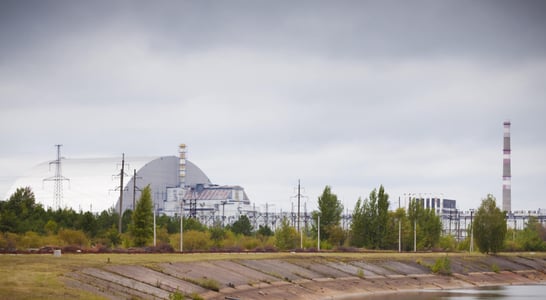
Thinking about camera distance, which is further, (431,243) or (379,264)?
(431,243)

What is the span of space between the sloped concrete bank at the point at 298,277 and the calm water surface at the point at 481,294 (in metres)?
2.46

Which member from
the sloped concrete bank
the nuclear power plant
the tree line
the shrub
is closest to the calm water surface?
the sloped concrete bank

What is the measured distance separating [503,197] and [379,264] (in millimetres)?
114924

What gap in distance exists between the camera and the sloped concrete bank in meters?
43.5

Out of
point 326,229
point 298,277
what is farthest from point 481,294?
→ point 326,229

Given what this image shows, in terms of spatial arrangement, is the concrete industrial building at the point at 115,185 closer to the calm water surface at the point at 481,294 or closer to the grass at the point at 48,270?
the calm water surface at the point at 481,294

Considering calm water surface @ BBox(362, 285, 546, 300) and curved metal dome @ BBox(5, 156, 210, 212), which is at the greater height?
curved metal dome @ BBox(5, 156, 210, 212)

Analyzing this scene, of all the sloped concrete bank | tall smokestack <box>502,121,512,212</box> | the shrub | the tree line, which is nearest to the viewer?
the sloped concrete bank

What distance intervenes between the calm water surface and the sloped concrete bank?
2463mm

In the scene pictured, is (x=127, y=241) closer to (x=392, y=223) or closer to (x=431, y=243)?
(x=392, y=223)

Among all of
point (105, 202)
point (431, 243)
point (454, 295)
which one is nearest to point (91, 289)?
point (454, 295)

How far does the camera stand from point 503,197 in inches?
7210

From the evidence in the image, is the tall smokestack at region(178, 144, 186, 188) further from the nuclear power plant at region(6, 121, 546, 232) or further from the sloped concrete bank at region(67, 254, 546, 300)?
the sloped concrete bank at region(67, 254, 546, 300)

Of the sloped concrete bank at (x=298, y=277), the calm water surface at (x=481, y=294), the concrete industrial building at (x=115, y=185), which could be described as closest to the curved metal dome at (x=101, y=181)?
the concrete industrial building at (x=115, y=185)
